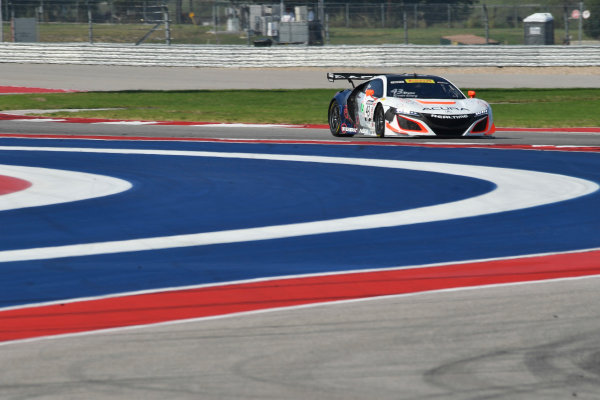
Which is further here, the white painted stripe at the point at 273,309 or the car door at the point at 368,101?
the car door at the point at 368,101

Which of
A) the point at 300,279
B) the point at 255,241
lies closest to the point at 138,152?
the point at 255,241

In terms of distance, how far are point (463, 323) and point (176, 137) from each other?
13.7 m

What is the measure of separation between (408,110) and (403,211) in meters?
7.86

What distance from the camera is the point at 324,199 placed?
1148cm

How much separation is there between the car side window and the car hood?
47 centimetres

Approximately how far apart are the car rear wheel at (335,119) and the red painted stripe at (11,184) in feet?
24.7

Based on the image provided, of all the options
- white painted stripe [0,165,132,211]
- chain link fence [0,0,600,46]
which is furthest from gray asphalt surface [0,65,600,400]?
chain link fence [0,0,600,46]

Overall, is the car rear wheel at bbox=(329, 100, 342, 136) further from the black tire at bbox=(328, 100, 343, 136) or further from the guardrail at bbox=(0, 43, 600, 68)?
the guardrail at bbox=(0, 43, 600, 68)

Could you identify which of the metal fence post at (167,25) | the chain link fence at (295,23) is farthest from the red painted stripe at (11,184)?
the metal fence post at (167,25)

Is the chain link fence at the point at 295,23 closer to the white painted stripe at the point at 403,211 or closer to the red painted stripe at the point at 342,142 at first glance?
the red painted stripe at the point at 342,142

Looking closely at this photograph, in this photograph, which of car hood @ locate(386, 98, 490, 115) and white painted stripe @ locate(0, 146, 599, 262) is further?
car hood @ locate(386, 98, 490, 115)

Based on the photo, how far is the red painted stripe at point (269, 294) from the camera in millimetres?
6223

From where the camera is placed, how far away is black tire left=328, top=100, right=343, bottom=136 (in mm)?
19734

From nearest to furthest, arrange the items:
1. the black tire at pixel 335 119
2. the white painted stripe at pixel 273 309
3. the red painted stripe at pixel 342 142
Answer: the white painted stripe at pixel 273 309
the red painted stripe at pixel 342 142
the black tire at pixel 335 119
